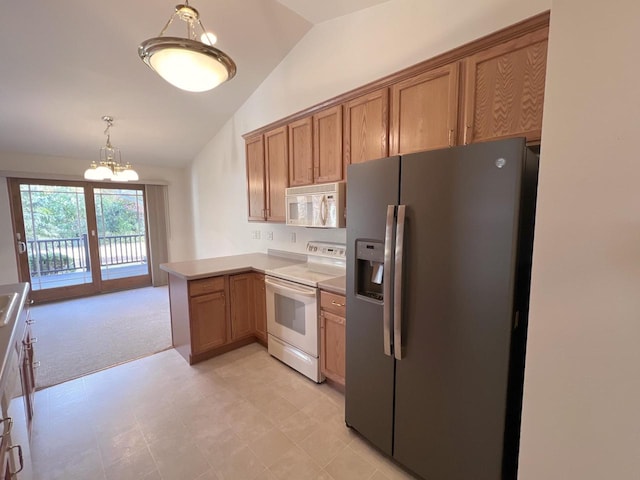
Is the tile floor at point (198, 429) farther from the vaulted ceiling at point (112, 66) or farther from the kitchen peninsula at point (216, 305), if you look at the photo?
the vaulted ceiling at point (112, 66)

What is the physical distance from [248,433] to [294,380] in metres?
0.65

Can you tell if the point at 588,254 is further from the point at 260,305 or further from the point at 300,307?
the point at 260,305

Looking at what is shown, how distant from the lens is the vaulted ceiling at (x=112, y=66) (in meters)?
2.33

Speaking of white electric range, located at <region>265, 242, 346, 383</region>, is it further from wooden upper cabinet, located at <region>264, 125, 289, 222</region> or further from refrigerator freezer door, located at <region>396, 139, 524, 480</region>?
refrigerator freezer door, located at <region>396, 139, 524, 480</region>

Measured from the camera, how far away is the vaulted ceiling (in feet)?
7.64

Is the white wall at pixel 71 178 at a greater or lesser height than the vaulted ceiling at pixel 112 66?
lesser

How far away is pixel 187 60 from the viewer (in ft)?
4.30

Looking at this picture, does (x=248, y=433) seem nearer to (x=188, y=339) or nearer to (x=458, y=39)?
(x=188, y=339)

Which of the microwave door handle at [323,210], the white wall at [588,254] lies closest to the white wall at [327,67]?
the microwave door handle at [323,210]

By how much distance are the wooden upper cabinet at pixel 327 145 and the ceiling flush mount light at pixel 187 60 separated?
3.67 feet

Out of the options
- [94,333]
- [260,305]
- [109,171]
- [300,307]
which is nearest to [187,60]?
[300,307]

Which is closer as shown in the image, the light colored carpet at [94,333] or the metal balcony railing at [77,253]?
the light colored carpet at [94,333]

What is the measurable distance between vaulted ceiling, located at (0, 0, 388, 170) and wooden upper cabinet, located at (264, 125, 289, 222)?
3.04 ft

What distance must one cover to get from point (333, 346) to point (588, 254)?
1.75 m
